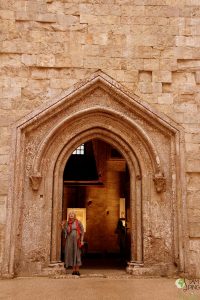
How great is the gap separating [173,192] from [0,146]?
3.43 meters

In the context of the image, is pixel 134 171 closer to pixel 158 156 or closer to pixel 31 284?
pixel 158 156

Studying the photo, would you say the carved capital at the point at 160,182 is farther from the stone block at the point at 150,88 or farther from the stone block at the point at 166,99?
the stone block at the point at 150,88

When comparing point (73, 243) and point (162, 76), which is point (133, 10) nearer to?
point (162, 76)

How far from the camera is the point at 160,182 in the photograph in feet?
23.1

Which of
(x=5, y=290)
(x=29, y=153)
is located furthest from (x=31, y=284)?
(x=29, y=153)

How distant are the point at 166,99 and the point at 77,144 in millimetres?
2016

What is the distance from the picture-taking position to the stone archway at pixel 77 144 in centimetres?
683

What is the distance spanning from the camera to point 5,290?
5.38m

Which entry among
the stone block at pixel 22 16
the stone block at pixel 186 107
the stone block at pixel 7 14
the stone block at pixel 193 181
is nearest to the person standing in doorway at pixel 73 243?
the stone block at pixel 193 181

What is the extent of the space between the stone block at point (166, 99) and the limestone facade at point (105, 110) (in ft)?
0.07

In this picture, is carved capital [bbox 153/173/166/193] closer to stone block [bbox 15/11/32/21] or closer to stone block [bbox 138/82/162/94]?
stone block [bbox 138/82/162/94]

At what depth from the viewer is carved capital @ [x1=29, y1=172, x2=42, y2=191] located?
6.89 meters
